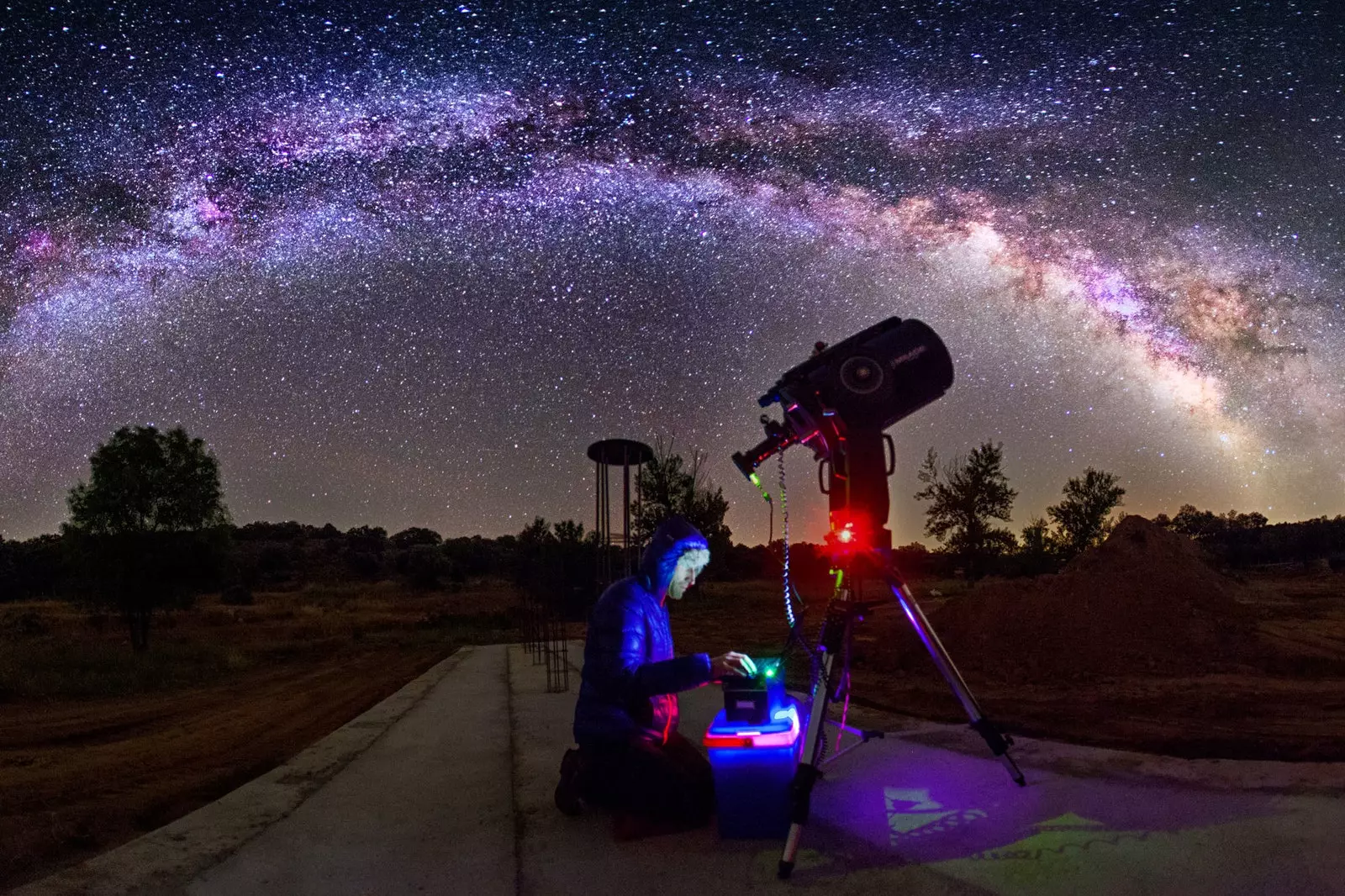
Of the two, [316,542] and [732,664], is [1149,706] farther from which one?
[316,542]

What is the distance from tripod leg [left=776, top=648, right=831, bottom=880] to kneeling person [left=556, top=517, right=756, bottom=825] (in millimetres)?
455

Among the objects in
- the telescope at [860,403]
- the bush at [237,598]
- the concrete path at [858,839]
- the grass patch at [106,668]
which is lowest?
the bush at [237,598]

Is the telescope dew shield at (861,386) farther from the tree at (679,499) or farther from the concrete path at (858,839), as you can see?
the tree at (679,499)

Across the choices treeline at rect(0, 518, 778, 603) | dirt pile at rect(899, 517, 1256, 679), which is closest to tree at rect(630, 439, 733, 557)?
treeline at rect(0, 518, 778, 603)

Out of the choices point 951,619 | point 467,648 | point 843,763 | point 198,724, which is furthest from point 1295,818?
point 467,648

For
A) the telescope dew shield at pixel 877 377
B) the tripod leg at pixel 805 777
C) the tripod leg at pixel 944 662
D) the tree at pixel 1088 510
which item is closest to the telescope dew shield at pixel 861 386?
the telescope dew shield at pixel 877 377

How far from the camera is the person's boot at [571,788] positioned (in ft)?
13.5

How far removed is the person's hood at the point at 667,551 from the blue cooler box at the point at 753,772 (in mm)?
744

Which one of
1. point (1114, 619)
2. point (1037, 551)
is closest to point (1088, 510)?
point (1037, 551)

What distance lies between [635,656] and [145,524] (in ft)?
82.6

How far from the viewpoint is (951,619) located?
12.4 meters

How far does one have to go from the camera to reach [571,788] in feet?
13.6

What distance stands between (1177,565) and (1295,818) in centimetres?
967

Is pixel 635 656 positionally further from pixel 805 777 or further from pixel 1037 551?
pixel 1037 551
